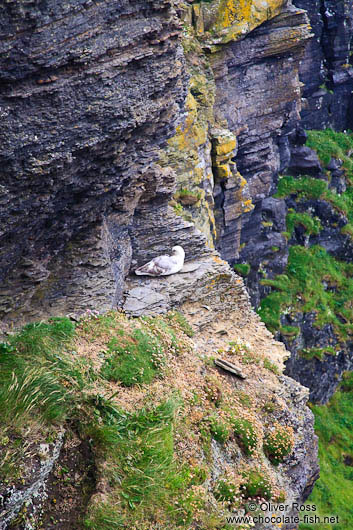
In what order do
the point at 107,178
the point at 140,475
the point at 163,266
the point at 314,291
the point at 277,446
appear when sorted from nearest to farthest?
1. the point at 140,475
2. the point at 107,178
3. the point at 277,446
4. the point at 163,266
5. the point at 314,291

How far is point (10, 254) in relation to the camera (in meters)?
8.02

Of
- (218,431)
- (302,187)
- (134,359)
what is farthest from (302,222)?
(134,359)

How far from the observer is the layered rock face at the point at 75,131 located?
6.86 meters

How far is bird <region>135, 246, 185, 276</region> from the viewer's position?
11898 millimetres

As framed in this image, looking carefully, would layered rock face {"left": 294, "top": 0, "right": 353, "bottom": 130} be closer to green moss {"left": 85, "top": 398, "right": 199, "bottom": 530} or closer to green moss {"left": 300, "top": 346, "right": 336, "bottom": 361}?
green moss {"left": 300, "top": 346, "right": 336, "bottom": 361}

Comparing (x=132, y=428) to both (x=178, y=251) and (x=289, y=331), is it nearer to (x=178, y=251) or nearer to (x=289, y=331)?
(x=178, y=251)

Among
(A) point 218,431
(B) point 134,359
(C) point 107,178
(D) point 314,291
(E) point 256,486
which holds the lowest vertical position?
(D) point 314,291

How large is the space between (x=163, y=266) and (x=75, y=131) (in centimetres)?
491

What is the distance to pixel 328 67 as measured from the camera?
1361 inches

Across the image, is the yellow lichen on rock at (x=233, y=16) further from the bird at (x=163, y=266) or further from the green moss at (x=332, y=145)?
the green moss at (x=332, y=145)

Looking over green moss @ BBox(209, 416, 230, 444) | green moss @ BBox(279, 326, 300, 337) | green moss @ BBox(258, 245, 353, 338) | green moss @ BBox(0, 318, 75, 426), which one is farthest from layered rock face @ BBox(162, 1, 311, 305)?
green moss @ BBox(0, 318, 75, 426)

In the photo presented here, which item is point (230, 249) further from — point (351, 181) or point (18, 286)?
point (18, 286)

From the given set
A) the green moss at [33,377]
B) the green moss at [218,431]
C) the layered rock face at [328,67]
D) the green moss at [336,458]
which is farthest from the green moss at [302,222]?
the green moss at [33,377]

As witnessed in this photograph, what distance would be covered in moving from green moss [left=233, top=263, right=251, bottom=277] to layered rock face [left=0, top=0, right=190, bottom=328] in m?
17.6
